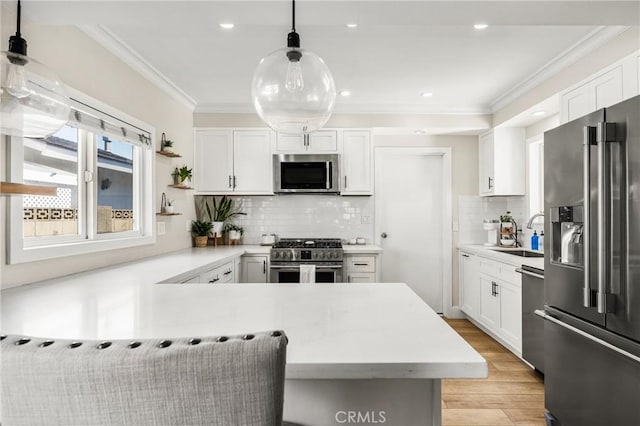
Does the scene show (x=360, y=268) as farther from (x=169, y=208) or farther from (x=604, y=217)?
(x=604, y=217)

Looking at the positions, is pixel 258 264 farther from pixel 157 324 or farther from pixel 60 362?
pixel 60 362

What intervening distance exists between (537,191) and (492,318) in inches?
57.3

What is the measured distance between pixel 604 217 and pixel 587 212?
10cm

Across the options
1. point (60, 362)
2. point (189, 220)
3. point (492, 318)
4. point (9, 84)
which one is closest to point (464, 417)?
point (492, 318)

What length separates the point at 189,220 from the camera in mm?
4023

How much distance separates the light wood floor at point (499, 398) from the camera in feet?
7.41

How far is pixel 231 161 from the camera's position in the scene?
13.4ft

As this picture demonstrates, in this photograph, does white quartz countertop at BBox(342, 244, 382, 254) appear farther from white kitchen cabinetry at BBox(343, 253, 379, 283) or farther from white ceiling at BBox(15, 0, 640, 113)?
white ceiling at BBox(15, 0, 640, 113)

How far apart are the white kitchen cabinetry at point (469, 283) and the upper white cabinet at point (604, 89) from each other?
1842 mm

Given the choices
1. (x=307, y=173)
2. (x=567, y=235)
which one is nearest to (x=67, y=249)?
(x=307, y=173)

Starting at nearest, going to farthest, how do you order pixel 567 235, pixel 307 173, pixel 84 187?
1. pixel 567 235
2. pixel 84 187
3. pixel 307 173

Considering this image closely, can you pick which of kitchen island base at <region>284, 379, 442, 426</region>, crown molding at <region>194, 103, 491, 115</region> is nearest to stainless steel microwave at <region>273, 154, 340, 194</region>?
crown molding at <region>194, 103, 491, 115</region>

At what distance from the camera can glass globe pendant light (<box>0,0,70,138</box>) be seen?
3.82 feet

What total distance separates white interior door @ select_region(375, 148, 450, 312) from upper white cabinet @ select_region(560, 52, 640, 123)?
1.96 metres
